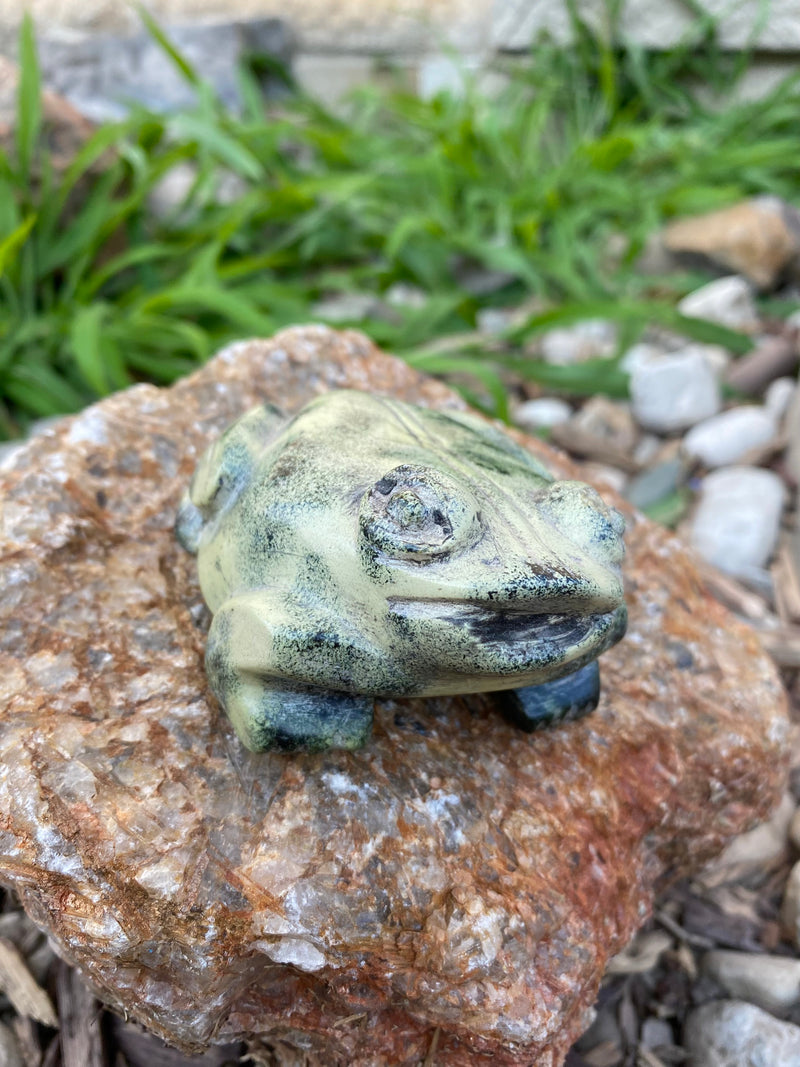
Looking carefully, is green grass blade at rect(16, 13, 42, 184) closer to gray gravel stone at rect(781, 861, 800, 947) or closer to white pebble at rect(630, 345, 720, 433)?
white pebble at rect(630, 345, 720, 433)

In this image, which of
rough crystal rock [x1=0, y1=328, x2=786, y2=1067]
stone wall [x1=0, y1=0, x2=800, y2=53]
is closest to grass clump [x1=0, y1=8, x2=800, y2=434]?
stone wall [x1=0, y1=0, x2=800, y2=53]

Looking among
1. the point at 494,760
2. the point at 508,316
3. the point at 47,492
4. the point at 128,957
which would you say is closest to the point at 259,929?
the point at 128,957

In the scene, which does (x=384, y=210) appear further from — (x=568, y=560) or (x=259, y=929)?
(x=259, y=929)

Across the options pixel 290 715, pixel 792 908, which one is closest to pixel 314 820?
pixel 290 715

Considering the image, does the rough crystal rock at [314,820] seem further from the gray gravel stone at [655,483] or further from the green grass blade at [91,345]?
the gray gravel stone at [655,483]

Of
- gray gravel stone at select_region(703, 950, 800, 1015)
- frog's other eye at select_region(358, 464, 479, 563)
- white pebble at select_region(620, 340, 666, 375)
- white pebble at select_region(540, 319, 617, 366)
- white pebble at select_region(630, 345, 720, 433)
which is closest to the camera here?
frog's other eye at select_region(358, 464, 479, 563)

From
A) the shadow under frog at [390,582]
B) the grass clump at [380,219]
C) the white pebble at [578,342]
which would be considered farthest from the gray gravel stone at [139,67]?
the shadow under frog at [390,582]

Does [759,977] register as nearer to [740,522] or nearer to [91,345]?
[740,522]
